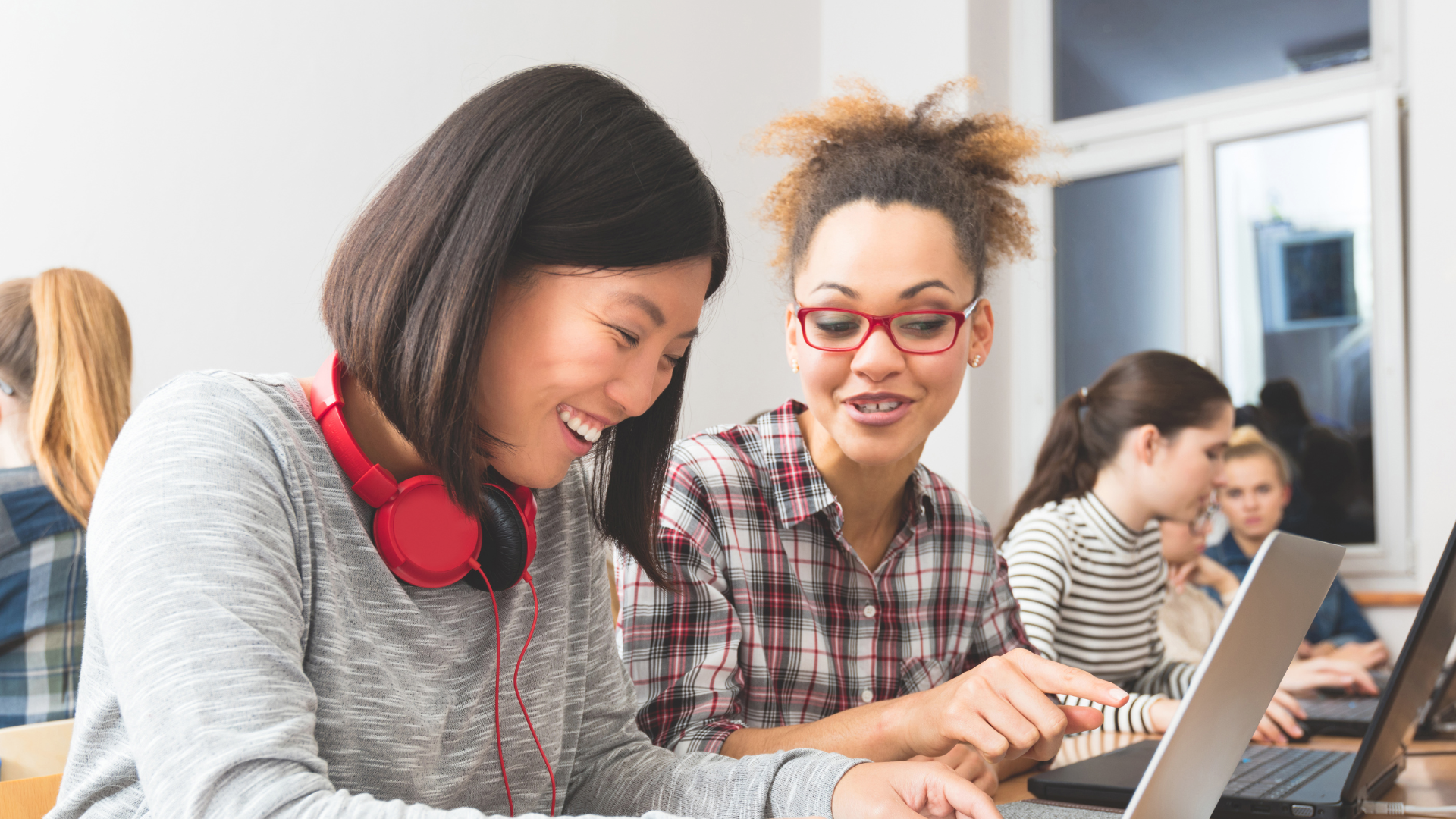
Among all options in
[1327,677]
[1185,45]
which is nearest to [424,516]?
[1327,677]

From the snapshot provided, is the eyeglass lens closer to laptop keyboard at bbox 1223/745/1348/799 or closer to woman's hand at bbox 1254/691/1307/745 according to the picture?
laptop keyboard at bbox 1223/745/1348/799

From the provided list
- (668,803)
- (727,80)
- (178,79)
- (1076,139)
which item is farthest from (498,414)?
(1076,139)

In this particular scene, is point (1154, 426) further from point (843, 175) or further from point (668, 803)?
point (668, 803)

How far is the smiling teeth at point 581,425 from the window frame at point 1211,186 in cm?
307

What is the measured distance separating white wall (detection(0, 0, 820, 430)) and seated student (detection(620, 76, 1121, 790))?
55 cm

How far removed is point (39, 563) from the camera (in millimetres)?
1985

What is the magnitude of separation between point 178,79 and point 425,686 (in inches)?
82.7

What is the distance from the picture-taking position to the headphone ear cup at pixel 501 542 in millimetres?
864

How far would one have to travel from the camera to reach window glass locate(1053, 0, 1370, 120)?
12.4 ft

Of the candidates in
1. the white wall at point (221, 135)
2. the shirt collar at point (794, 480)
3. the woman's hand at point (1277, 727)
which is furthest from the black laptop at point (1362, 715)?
the white wall at point (221, 135)

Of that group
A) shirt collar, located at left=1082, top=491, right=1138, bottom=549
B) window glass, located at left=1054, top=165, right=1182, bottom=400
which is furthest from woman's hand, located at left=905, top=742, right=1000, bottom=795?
window glass, located at left=1054, top=165, right=1182, bottom=400

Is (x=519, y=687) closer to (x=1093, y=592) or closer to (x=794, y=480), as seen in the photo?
(x=794, y=480)

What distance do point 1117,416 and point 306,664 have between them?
182 cm

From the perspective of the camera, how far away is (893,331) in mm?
1262
